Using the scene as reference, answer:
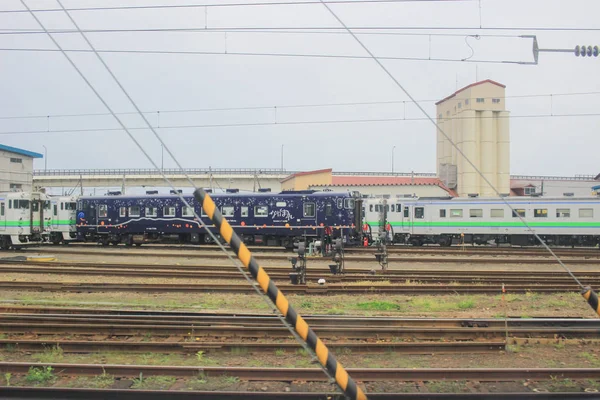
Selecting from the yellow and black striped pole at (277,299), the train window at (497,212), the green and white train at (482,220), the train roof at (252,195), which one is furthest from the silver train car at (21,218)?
the yellow and black striped pole at (277,299)

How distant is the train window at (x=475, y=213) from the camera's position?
33.6 metres

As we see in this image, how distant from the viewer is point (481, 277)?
57.7 feet

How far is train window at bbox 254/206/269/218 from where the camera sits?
3050 cm

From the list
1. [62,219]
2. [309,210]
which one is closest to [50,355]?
[309,210]

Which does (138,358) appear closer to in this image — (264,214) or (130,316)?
(130,316)

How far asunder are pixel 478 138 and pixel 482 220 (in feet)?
96.2

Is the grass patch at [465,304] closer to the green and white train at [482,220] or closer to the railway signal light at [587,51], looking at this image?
the railway signal light at [587,51]

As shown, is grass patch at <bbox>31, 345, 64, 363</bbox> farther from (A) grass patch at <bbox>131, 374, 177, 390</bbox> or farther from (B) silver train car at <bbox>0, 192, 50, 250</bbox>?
(B) silver train car at <bbox>0, 192, 50, 250</bbox>

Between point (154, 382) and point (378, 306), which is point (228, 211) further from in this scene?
point (154, 382)

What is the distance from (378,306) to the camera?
42.8 feet

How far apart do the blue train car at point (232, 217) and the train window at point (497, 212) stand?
395 inches

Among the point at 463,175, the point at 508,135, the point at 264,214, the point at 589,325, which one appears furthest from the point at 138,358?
the point at 508,135

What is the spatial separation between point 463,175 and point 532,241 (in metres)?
25.6

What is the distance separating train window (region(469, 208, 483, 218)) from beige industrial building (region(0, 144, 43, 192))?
40.4 meters
